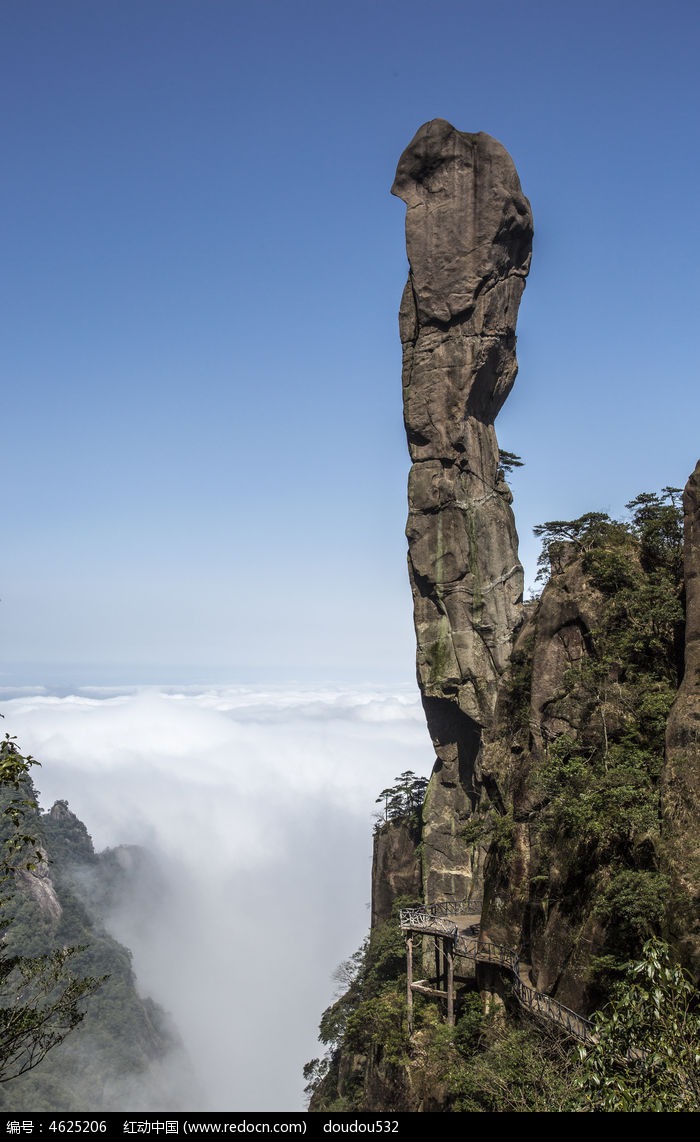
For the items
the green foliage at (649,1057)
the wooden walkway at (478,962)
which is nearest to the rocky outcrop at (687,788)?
the wooden walkway at (478,962)

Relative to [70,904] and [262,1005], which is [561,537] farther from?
[262,1005]

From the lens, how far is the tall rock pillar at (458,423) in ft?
151

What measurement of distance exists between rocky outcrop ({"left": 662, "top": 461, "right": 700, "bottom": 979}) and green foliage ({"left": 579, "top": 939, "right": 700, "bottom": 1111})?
239 inches

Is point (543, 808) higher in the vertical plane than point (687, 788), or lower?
lower

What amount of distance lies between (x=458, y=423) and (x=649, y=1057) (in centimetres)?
4048

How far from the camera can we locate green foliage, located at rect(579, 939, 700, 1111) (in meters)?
8.75

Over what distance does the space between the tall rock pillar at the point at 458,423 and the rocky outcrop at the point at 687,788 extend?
24.3 meters

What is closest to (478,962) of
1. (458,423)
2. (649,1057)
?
(649,1057)

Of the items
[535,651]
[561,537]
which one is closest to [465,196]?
[561,537]

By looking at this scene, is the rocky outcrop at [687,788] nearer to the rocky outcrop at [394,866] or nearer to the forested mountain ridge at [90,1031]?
the rocky outcrop at [394,866]

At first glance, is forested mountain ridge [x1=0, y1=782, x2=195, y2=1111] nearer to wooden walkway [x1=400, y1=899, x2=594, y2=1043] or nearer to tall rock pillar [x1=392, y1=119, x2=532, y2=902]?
tall rock pillar [x1=392, y1=119, x2=532, y2=902]

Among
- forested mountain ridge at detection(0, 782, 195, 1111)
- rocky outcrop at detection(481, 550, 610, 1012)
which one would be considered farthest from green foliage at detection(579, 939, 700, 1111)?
forested mountain ridge at detection(0, 782, 195, 1111)

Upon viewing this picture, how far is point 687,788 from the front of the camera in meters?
17.6

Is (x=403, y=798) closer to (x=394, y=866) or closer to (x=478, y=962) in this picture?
(x=394, y=866)
